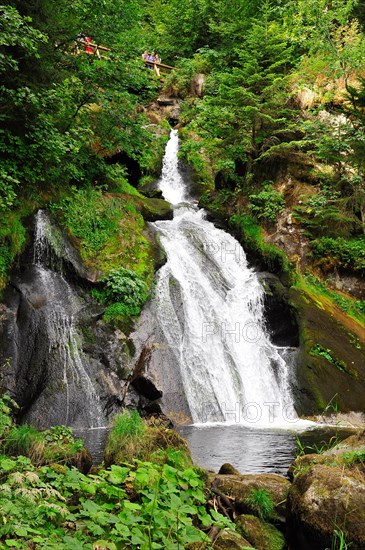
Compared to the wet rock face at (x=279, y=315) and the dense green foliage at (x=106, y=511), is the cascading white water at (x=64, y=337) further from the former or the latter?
the wet rock face at (x=279, y=315)

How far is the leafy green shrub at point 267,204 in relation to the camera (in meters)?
16.8

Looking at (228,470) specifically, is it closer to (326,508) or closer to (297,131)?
(326,508)

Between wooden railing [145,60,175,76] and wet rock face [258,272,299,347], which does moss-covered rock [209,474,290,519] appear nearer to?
wet rock face [258,272,299,347]

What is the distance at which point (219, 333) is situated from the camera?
492 inches

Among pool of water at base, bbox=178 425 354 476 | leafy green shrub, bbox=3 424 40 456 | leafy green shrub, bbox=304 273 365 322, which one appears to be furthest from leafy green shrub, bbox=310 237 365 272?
leafy green shrub, bbox=3 424 40 456

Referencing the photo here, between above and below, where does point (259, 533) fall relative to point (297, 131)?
below

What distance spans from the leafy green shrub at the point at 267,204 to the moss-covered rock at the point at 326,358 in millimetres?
3895

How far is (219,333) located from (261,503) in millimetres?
8300

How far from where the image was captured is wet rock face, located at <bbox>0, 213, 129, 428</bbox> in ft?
29.9

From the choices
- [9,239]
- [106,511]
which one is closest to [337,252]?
[9,239]

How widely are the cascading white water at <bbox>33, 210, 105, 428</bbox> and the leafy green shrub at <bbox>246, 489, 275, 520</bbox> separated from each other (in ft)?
18.3

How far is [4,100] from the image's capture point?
9.49m

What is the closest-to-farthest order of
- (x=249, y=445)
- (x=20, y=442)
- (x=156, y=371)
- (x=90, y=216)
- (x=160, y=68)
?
1. (x=20, y=442)
2. (x=249, y=445)
3. (x=156, y=371)
4. (x=90, y=216)
5. (x=160, y=68)

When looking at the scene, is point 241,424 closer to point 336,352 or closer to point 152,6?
point 336,352
